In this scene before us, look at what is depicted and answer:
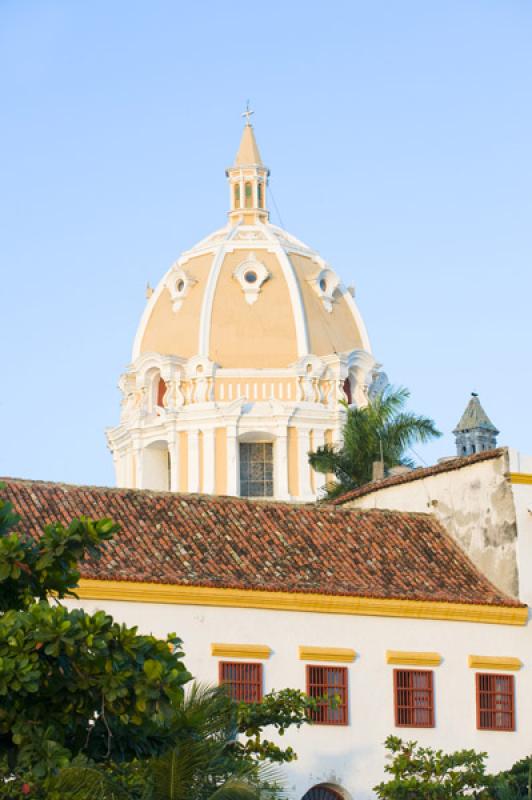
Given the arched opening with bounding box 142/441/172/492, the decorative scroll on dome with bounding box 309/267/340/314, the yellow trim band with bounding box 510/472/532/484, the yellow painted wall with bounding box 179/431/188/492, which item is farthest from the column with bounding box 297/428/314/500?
the yellow trim band with bounding box 510/472/532/484

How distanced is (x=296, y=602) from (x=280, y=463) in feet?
114

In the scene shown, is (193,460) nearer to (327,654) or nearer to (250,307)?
(250,307)

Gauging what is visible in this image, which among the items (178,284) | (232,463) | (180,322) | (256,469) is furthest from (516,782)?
(178,284)

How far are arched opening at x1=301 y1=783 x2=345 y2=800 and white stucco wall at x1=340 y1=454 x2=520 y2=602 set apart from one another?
5102 mm

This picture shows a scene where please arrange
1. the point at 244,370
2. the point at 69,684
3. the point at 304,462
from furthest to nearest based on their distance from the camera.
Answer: the point at 244,370
the point at 304,462
the point at 69,684

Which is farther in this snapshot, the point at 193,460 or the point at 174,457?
the point at 174,457

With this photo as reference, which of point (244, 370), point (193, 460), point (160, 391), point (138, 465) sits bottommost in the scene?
point (193, 460)

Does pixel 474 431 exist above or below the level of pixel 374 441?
above

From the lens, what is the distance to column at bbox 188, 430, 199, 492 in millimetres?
66562

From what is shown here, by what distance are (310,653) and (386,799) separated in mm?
4229

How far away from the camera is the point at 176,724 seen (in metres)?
18.6

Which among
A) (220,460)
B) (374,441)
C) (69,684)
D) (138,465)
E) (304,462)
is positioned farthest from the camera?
(138,465)

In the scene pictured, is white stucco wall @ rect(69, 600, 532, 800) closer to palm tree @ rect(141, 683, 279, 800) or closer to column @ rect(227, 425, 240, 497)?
palm tree @ rect(141, 683, 279, 800)

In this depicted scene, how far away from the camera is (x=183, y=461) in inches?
2655
